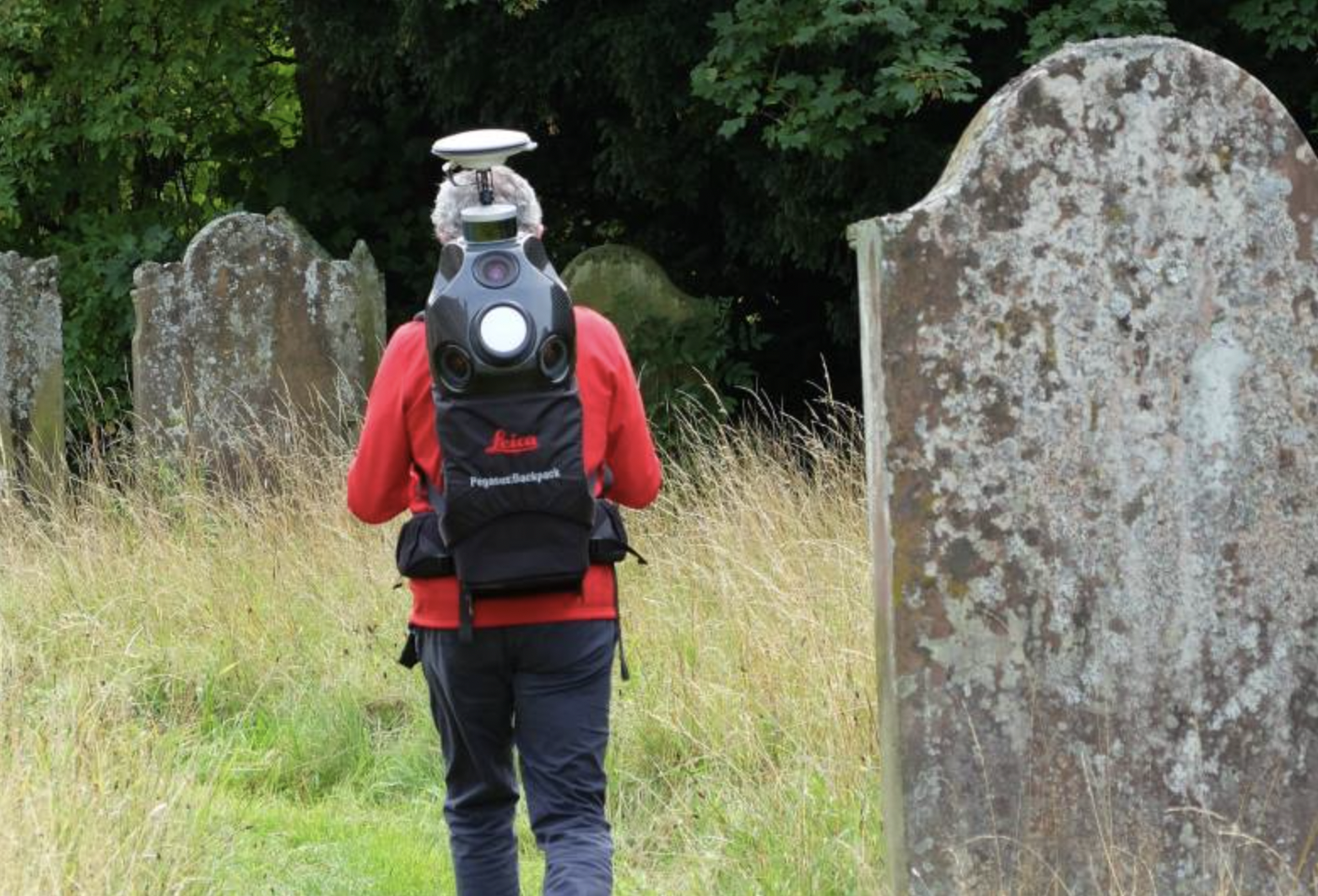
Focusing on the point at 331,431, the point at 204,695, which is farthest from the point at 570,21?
the point at 204,695

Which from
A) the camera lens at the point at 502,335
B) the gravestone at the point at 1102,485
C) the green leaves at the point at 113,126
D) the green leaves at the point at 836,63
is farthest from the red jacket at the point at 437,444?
the green leaves at the point at 113,126

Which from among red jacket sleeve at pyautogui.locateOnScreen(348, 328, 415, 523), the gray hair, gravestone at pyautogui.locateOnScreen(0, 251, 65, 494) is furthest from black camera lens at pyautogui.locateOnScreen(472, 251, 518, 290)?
gravestone at pyautogui.locateOnScreen(0, 251, 65, 494)

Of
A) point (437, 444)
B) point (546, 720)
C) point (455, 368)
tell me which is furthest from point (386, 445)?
point (546, 720)

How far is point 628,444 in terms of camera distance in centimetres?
421

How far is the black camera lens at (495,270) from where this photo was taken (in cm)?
391

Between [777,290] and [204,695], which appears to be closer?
[204,695]

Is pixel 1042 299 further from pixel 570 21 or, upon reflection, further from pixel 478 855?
pixel 570 21

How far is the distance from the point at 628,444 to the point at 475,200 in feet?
1.94

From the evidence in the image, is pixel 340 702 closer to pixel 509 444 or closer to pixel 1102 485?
pixel 509 444

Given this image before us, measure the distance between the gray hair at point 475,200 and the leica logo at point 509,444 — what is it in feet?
1.47

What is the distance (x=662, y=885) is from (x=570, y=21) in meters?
7.94

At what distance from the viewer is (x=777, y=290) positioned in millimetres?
13539

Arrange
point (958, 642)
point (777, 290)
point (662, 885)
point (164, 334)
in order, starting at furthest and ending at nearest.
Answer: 1. point (777, 290)
2. point (164, 334)
3. point (662, 885)
4. point (958, 642)

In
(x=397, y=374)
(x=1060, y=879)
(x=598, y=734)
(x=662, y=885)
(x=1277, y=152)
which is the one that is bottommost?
(x=662, y=885)
